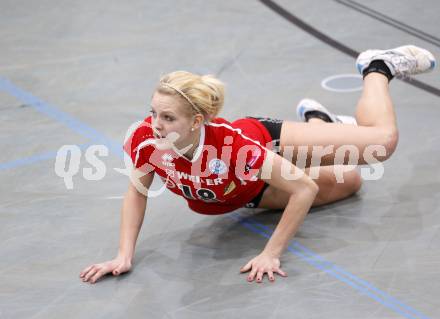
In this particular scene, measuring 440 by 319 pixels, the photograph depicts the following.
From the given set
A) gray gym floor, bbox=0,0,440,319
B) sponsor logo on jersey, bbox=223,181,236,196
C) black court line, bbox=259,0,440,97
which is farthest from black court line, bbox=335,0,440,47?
sponsor logo on jersey, bbox=223,181,236,196

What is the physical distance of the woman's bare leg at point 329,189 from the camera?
3.22 metres

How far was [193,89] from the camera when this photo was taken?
260cm

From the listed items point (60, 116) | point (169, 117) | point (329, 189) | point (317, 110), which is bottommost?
point (60, 116)

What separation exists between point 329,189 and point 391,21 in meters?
2.68

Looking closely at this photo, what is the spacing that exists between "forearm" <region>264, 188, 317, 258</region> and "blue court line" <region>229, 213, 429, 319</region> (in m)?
0.15

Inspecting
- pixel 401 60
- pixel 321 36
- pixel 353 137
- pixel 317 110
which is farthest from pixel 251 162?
pixel 321 36

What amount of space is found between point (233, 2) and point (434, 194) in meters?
3.47

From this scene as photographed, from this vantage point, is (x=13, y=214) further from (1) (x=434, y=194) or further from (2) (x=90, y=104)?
(1) (x=434, y=194)

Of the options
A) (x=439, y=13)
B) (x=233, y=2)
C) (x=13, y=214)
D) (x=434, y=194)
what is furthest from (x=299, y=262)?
(x=233, y=2)

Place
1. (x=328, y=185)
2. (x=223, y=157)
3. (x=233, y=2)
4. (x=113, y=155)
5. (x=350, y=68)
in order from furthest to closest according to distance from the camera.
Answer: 1. (x=233, y=2)
2. (x=350, y=68)
3. (x=113, y=155)
4. (x=328, y=185)
5. (x=223, y=157)

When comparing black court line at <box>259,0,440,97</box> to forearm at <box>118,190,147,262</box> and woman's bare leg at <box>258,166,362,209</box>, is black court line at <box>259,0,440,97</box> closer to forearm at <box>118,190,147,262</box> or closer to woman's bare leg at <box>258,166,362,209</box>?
woman's bare leg at <box>258,166,362,209</box>

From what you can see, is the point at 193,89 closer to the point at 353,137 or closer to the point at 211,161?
the point at 211,161

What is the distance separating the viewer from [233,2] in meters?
6.27

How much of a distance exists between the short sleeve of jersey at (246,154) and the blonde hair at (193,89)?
186mm
